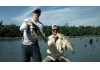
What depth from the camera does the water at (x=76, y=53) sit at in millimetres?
5281

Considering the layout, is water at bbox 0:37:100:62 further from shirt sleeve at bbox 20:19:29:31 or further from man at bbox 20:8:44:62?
shirt sleeve at bbox 20:19:29:31

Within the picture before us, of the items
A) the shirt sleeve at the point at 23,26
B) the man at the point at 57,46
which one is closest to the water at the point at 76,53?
the man at the point at 57,46

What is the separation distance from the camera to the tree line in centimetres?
531

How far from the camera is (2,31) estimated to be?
5.42m

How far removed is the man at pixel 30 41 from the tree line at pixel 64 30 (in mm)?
111

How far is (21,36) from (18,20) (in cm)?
27

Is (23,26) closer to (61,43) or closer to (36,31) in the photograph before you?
(36,31)

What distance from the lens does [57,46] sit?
5324 millimetres

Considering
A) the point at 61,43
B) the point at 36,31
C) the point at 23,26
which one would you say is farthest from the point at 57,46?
the point at 23,26

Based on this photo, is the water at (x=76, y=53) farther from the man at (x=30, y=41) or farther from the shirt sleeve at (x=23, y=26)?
the shirt sleeve at (x=23, y=26)

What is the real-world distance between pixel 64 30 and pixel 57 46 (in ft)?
0.96
